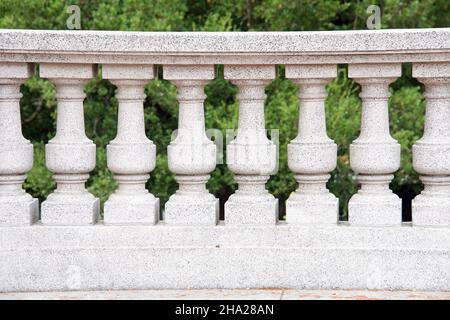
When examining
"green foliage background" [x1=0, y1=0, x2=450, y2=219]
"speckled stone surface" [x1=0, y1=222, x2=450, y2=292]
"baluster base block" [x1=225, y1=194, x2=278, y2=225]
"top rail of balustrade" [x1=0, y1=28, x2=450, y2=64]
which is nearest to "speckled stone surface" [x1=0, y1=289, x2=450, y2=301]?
"speckled stone surface" [x1=0, y1=222, x2=450, y2=292]

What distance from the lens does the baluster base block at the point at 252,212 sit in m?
6.09

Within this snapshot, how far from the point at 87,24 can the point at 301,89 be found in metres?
4.41

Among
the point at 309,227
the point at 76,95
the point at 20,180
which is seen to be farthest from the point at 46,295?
the point at 309,227

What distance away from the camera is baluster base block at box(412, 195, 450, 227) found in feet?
19.7

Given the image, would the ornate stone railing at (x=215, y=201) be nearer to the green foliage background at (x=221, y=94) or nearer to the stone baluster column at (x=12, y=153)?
the stone baluster column at (x=12, y=153)

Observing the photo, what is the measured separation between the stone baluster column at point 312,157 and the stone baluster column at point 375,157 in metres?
0.14

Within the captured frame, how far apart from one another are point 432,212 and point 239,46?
4.65 feet

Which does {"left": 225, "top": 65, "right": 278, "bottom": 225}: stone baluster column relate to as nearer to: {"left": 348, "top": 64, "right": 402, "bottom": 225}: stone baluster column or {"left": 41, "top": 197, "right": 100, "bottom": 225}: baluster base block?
{"left": 348, "top": 64, "right": 402, "bottom": 225}: stone baluster column

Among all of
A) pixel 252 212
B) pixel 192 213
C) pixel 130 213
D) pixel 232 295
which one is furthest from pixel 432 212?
pixel 130 213

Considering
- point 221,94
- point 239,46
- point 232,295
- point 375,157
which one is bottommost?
point 232,295

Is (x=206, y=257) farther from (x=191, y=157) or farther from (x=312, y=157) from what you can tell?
(x=312, y=157)

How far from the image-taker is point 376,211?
605 centimetres

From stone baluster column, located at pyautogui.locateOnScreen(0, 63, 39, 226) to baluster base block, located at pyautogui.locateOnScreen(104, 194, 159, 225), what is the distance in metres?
0.46

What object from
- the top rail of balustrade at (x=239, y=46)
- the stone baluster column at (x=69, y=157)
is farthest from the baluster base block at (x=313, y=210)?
the stone baluster column at (x=69, y=157)
